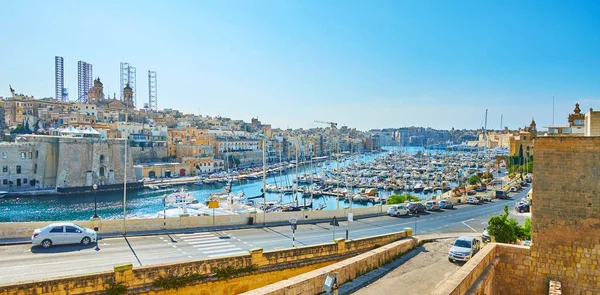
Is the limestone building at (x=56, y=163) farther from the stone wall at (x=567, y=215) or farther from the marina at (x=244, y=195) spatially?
the stone wall at (x=567, y=215)

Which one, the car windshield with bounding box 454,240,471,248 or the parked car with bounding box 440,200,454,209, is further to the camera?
the parked car with bounding box 440,200,454,209

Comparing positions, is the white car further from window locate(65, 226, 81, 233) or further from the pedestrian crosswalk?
the pedestrian crosswalk

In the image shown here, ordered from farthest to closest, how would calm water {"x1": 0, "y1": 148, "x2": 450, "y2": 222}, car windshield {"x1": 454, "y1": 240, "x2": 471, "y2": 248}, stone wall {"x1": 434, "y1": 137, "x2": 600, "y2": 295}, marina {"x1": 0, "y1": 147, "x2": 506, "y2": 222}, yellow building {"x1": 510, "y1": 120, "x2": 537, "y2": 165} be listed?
yellow building {"x1": 510, "y1": 120, "x2": 537, "y2": 165}, calm water {"x1": 0, "y1": 148, "x2": 450, "y2": 222}, marina {"x1": 0, "y1": 147, "x2": 506, "y2": 222}, car windshield {"x1": 454, "y1": 240, "x2": 471, "y2": 248}, stone wall {"x1": 434, "y1": 137, "x2": 600, "y2": 295}

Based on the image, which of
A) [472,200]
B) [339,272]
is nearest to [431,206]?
[472,200]

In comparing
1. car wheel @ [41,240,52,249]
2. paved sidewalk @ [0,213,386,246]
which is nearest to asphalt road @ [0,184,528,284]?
car wheel @ [41,240,52,249]

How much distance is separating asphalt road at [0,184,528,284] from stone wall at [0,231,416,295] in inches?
93.2

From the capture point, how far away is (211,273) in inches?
336

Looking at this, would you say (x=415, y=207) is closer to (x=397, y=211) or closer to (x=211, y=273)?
(x=397, y=211)

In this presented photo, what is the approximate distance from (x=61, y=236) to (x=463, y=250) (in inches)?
471

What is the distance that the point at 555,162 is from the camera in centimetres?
952

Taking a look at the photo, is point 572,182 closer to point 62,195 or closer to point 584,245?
point 584,245

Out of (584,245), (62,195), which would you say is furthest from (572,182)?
(62,195)

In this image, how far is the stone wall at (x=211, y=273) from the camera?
6926 millimetres

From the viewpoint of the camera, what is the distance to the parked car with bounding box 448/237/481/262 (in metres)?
11.6
